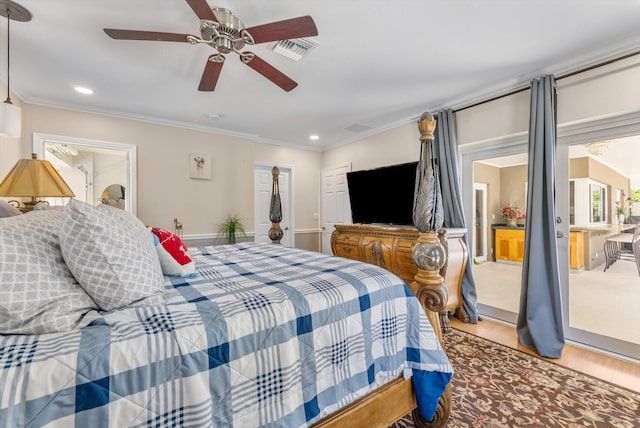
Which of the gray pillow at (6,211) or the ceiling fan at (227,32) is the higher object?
the ceiling fan at (227,32)

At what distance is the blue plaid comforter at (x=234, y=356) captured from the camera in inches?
26.2

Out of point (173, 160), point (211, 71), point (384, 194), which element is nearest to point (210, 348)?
point (211, 71)

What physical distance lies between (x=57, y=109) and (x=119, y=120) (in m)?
0.57

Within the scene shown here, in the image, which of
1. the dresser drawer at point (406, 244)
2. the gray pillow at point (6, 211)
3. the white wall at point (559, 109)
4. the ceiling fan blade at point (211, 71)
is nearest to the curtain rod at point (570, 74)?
the white wall at point (559, 109)

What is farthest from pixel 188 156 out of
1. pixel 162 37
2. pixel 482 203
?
pixel 482 203

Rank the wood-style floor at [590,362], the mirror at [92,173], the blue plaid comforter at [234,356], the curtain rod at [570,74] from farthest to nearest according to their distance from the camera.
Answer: the mirror at [92,173]
the curtain rod at [570,74]
the wood-style floor at [590,362]
the blue plaid comforter at [234,356]

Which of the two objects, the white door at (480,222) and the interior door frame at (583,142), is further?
the white door at (480,222)

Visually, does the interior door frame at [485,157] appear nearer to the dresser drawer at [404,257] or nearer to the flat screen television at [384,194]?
the flat screen television at [384,194]

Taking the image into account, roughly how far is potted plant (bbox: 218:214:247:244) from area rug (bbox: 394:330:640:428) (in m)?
3.18

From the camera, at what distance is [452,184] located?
3043 mm

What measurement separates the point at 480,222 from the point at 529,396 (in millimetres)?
1859

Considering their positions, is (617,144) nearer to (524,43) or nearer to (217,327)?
(524,43)

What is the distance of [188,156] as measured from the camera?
3891mm

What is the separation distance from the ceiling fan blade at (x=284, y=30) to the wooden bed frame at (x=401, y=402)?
0.87 meters
